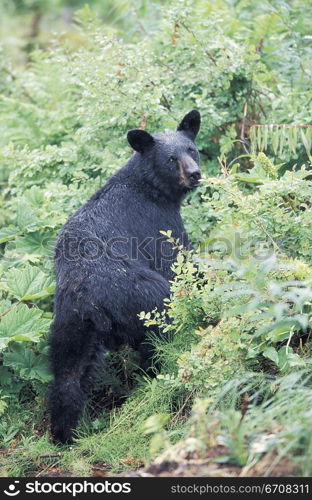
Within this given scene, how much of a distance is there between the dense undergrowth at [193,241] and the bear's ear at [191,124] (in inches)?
13.8

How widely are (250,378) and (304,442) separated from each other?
1.29 metres

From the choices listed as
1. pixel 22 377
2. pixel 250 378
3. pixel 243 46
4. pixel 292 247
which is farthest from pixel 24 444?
pixel 243 46

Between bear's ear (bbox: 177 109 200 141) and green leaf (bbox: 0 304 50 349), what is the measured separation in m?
2.27

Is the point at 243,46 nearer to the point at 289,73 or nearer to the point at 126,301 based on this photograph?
the point at 289,73

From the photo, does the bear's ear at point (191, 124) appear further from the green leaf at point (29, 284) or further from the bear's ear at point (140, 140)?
the green leaf at point (29, 284)

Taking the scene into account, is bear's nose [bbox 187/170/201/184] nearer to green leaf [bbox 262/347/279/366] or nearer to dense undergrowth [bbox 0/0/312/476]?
dense undergrowth [bbox 0/0/312/476]

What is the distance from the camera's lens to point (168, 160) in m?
6.76

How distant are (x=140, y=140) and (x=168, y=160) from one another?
1.05ft

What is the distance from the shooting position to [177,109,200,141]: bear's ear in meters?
7.05

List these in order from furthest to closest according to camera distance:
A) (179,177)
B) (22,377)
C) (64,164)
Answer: (64,164) → (179,177) → (22,377)

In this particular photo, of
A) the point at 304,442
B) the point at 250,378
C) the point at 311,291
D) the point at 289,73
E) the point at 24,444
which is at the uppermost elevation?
the point at 289,73

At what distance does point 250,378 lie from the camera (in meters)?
5.30

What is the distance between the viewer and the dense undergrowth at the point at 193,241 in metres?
4.84

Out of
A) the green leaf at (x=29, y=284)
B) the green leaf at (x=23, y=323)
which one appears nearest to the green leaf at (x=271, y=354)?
the green leaf at (x=23, y=323)
